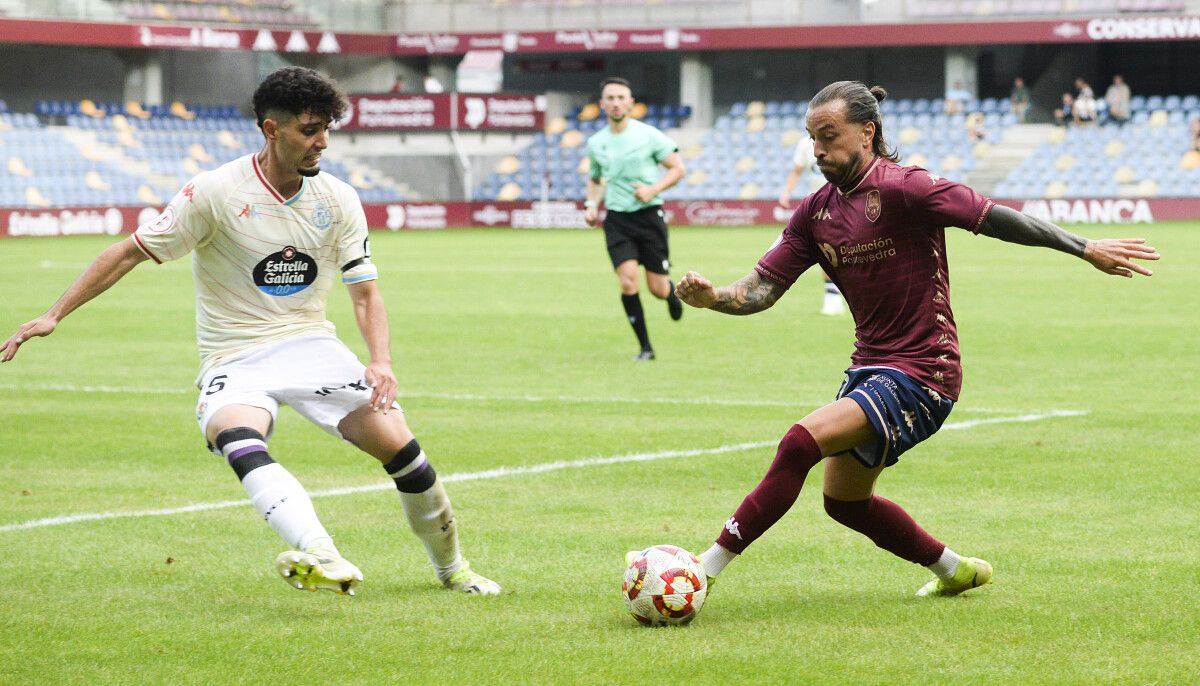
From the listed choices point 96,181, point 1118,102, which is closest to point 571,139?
point 96,181

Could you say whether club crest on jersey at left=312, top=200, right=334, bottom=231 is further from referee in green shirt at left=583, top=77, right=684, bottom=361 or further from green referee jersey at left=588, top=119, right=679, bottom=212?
green referee jersey at left=588, top=119, right=679, bottom=212

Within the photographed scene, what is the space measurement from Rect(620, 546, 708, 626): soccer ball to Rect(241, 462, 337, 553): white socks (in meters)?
1.04

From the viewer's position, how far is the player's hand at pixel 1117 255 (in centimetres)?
507

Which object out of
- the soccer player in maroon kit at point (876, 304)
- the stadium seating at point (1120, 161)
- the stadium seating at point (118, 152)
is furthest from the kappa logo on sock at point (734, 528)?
the stadium seating at point (118, 152)

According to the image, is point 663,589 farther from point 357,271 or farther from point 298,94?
point 298,94

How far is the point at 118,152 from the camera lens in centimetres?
4300

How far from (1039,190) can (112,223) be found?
23.8 metres

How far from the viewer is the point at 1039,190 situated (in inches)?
1602

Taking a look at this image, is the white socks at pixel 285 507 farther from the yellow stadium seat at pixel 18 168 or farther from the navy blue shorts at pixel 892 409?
the yellow stadium seat at pixel 18 168

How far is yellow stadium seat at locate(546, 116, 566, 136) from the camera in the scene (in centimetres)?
4706

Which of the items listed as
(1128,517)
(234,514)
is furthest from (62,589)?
(1128,517)

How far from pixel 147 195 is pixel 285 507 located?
39.2 metres

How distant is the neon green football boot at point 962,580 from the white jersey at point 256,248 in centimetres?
240

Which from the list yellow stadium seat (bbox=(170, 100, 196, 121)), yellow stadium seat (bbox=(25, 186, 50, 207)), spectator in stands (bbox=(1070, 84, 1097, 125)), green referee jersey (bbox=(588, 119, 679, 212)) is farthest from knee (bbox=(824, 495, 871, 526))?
yellow stadium seat (bbox=(170, 100, 196, 121))
